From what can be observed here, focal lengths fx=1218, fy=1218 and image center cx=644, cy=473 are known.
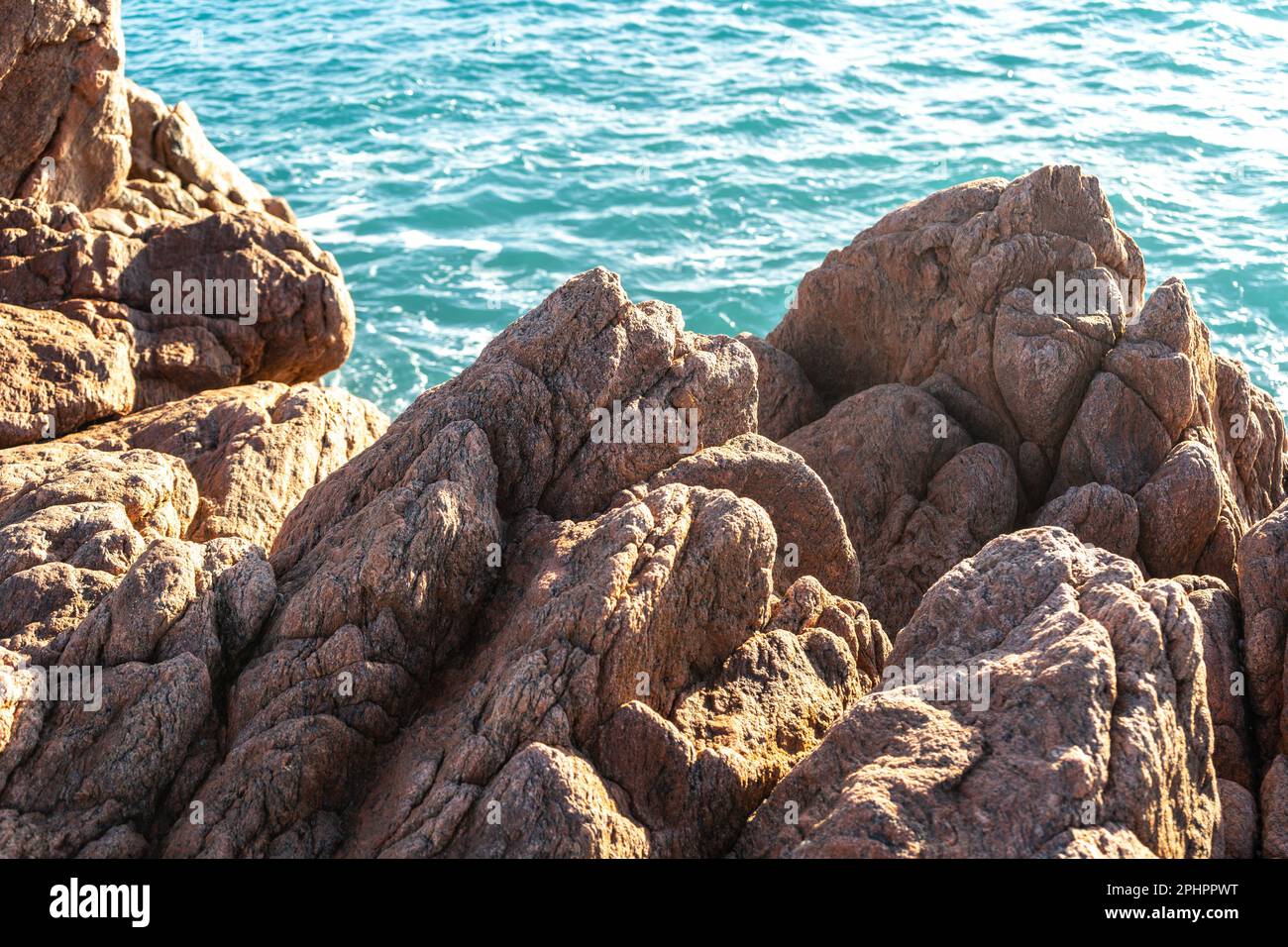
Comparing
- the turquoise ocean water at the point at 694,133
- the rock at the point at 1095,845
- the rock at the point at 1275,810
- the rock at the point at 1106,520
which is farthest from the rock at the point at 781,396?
the turquoise ocean water at the point at 694,133

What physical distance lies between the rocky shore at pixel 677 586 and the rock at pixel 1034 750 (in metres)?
0.03

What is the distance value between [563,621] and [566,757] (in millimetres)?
1372

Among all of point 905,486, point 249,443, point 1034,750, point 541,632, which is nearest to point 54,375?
point 249,443

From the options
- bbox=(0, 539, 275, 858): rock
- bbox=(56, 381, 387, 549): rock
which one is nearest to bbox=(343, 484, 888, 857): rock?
bbox=(0, 539, 275, 858): rock

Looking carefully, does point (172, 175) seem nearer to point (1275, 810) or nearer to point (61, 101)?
point (61, 101)

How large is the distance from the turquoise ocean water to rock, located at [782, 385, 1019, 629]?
58.7 ft

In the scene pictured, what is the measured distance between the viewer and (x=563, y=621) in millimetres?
10578

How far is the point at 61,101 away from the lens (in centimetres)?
2056

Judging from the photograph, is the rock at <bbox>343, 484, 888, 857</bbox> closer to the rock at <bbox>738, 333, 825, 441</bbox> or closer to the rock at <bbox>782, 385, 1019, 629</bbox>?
the rock at <bbox>782, 385, 1019, 629</bbox>

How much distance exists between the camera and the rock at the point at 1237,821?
10.3 metres
